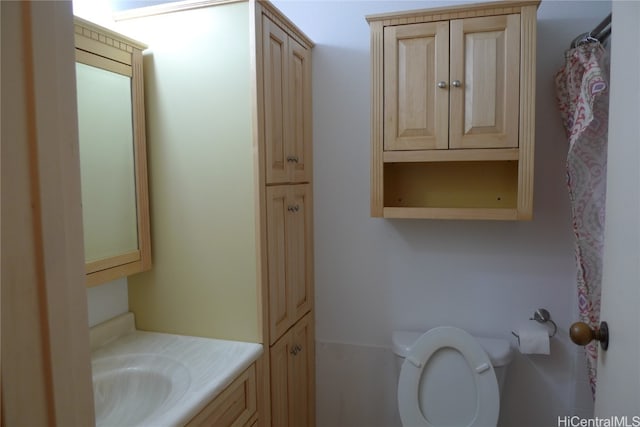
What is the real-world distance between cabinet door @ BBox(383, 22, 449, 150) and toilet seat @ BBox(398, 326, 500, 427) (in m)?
0.78

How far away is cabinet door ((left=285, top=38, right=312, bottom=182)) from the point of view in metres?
1.65

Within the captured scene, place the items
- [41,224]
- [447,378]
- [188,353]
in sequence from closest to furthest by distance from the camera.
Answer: [41,224] → [188,353] → [447,378]

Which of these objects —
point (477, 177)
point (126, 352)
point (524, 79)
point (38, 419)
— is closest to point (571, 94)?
point (524, 79)

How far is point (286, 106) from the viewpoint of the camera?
1.61 metres

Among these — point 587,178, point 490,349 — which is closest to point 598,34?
point 587,178

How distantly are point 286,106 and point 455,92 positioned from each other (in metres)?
0.65

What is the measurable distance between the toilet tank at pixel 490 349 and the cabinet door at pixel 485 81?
0.82 meters

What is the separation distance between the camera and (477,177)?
1750mm

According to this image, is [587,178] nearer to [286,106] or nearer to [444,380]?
[444,380]

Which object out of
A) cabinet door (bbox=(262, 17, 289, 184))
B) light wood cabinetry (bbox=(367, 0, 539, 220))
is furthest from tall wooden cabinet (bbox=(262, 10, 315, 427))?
light wood cabinetry (bbox=(367, 0, 539, 220))

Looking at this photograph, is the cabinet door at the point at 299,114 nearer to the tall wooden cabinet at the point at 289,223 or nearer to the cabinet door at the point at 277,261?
the tall wooden cabinet at the point at 289,223

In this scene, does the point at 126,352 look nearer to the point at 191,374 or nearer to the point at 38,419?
the point at 191,374

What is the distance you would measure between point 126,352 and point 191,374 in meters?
0.34

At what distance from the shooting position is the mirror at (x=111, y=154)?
1.33 metres
